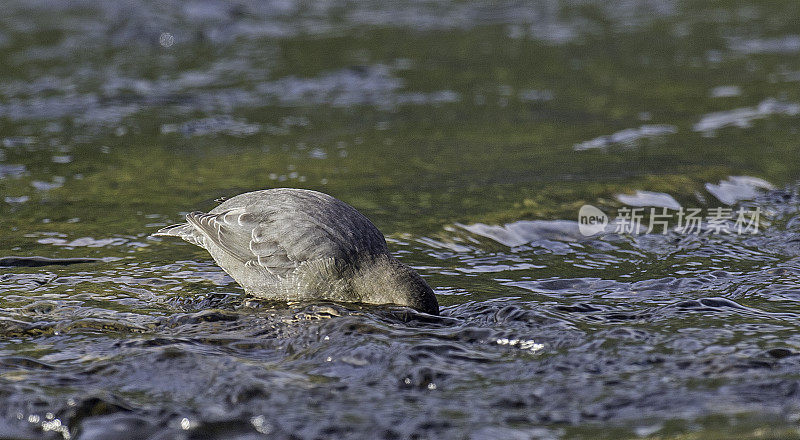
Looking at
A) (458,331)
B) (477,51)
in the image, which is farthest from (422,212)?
(477,51)

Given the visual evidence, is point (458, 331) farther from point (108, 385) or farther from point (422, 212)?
point (422, 212)

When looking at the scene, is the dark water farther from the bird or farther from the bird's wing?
the bird's wing

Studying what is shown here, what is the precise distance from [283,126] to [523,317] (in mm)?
6300

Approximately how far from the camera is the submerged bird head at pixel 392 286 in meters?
5.41

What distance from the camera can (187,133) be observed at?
10.8 meters

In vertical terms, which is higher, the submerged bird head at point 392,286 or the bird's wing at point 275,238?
the bird's wing at point 275,238

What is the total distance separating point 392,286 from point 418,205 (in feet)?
9.61

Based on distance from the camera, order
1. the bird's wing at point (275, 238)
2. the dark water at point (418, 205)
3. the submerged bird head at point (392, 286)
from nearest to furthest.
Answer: the dark water at point (418, 205)
the submerged bird head at point (392, 286)
the bird's wing at point (275, 238)

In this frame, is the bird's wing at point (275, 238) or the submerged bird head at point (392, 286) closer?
the submerged bird head at point (392, 286)

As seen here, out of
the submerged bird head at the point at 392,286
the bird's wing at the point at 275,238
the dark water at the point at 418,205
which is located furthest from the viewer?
the bird's wing at the point at 275,238

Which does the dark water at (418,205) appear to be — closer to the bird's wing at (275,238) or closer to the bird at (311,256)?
the bird at (311,256)

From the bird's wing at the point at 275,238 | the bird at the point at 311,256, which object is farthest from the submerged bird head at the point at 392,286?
the bird's wing at the point at 275,238

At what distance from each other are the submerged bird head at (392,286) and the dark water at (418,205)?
0.27 feet

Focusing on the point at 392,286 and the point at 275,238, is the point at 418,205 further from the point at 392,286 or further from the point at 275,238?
the point at 392,286
